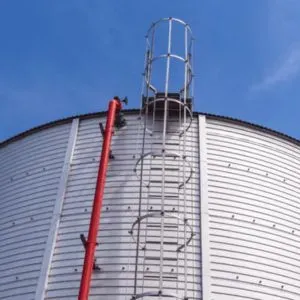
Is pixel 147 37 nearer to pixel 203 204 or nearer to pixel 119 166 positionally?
pixel 119 166

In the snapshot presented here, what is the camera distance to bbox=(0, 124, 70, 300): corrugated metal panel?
17.2m

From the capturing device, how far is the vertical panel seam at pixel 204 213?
1592 centimetres

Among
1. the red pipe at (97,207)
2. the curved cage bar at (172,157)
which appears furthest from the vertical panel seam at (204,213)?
the red pipe at (97,207)

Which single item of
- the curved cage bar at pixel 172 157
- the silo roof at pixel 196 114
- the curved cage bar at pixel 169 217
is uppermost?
the silo roof at pixel 196 114

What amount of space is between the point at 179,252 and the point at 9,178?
8138 mm

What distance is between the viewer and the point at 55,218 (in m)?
17.9

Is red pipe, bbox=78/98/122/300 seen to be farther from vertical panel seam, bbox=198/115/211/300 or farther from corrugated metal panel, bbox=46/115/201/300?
vertical panel seam, bbox=198/115/211/300

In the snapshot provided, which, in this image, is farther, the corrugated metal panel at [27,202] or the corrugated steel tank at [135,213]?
the corrugated metal panel at [27,202]

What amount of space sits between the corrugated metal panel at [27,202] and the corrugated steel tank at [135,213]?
0.14 ft

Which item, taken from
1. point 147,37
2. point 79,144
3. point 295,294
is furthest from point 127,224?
point 147,37

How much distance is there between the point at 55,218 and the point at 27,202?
6.14ft

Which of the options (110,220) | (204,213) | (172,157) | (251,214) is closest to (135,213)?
(110,220)

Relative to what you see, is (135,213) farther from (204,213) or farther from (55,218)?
(55,218)

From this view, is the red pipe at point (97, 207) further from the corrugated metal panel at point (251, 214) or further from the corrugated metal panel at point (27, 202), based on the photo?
the corrugated metal panel at point (251, 214)
